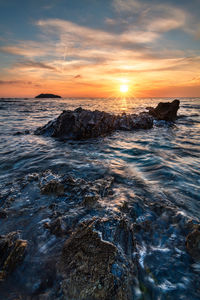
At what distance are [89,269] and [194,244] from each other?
157 centimetres

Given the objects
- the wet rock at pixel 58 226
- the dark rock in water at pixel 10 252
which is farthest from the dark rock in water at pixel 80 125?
the dark rock in water at pixel 10 252

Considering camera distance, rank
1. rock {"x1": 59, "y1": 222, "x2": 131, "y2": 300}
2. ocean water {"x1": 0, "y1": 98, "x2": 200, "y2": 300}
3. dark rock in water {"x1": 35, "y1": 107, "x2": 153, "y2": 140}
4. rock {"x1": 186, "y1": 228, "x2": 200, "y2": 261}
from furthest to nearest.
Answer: dark rock in water {"x1": 35, "y1": 107, "x2": 153, "y2": 140}, rock {"x1": 186, "y1": 228, "x2": 200, "y2": 261}, ocean water {"x1": 0, "y1": 98, "x2": 200, "y2": 300}, rock {"x1": 59, "y1": 222, "x2": 131, "y2": 300}

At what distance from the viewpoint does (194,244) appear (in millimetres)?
2258

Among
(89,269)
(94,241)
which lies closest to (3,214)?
(94,241)

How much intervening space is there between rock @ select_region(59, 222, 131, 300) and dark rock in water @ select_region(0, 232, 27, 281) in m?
0.58

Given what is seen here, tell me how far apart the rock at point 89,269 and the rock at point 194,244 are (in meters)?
1.09

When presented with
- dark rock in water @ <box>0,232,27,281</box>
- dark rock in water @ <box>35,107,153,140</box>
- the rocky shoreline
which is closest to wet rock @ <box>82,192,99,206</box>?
the rocky shoreline

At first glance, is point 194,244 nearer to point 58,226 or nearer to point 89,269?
point 89,269

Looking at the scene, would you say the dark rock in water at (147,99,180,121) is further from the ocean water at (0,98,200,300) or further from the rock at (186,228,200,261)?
the rock at (186,228,200,261)

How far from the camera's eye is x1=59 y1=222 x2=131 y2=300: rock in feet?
5.21

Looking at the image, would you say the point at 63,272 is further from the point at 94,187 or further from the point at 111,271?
the point at 94,187

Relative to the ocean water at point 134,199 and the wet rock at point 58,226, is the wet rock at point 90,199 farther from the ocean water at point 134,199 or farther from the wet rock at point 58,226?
the wet rock at point 58,226

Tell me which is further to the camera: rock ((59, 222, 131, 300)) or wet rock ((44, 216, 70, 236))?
wet rock ((44, 216, 70, 236))

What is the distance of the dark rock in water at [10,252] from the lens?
Result: 189cm
